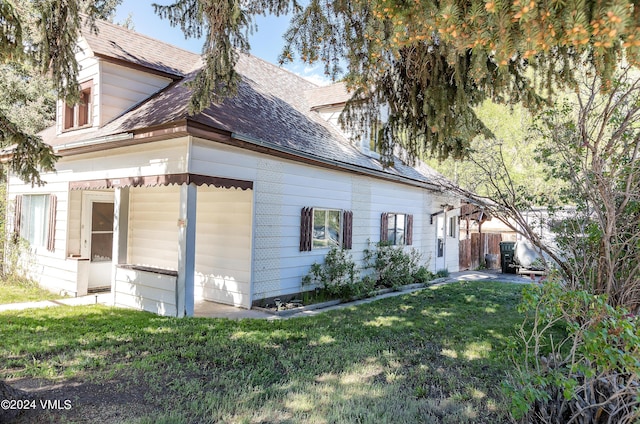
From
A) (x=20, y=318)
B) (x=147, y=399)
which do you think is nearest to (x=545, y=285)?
(x=147, y=399)

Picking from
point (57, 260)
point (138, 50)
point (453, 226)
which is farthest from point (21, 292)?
Result: point (453, 226)

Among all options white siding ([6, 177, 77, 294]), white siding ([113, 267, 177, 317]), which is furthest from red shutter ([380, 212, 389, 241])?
white siding ([6, 177, 77, 294])

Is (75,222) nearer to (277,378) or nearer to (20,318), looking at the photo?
(20,318)

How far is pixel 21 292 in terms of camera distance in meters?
8.52

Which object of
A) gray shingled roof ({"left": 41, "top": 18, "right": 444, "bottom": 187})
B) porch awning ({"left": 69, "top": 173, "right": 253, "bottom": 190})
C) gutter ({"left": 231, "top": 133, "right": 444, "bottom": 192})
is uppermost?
gray shingled roof ({"left": 41, "top": 18, "right": 444, "bottom": 187})

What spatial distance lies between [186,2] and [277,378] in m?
4.80

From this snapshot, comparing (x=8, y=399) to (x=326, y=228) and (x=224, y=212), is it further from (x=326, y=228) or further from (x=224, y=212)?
(x=326, y=228)

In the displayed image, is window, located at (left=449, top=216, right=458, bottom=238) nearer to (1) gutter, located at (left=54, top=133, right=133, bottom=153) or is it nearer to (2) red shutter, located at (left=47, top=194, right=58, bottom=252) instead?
(1) gutter, located at (left=54, top=133, right=133, bottom=153)

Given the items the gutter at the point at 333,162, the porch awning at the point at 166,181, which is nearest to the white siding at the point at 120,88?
the porch awning at the point at 166,181

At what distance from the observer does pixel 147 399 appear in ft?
11.1

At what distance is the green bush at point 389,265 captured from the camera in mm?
10633

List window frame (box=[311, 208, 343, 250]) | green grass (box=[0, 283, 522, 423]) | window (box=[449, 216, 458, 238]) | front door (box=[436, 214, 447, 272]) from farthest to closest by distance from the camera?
window (box=[449, 216, 458, 238]), front door (box=[436, 214, 447, 272]), window frame (box=[311, 208, 343, 250]), green grass (box=[0, 283, 522, 423])

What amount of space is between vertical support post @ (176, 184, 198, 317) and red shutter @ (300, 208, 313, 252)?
2.64m

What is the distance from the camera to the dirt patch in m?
2.98
